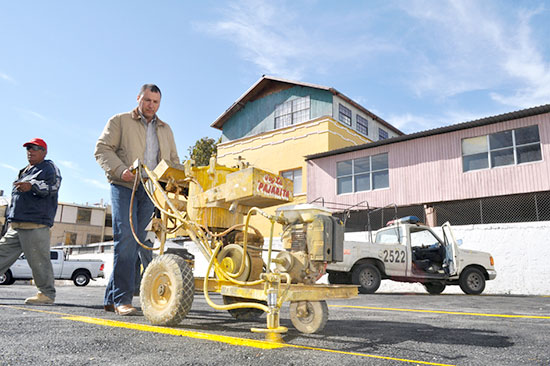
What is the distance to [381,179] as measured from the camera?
67.0ft

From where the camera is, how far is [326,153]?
2195cm

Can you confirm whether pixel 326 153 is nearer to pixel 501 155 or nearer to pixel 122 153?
pixel 501 155

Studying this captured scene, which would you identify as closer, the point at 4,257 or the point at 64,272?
the point at 4,257

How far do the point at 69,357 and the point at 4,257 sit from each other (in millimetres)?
4019

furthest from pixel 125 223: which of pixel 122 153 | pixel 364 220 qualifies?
pixel 364 220

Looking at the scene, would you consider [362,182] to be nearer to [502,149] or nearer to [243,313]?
[502,149]

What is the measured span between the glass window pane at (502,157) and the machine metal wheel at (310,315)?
54.1 ft

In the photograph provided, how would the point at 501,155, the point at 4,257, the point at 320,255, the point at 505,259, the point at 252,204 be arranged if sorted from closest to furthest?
1. the point at 320,255
2. the point at 252,204
3. the point at 4,257
4. the point at 505,259
5. the point at 501,155

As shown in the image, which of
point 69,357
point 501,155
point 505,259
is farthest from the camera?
point 501,155

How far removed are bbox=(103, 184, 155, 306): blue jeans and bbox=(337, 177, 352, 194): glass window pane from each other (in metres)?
17.2

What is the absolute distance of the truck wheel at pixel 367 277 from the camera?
11559 millimetres

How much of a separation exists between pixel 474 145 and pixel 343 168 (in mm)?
6222

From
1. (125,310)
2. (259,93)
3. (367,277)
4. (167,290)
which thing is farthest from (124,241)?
(259,93)

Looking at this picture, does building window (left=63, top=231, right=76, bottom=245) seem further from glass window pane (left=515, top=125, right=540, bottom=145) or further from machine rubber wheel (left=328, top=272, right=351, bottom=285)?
glass window pane (left=515, top=125, right=540, bottom=145)
